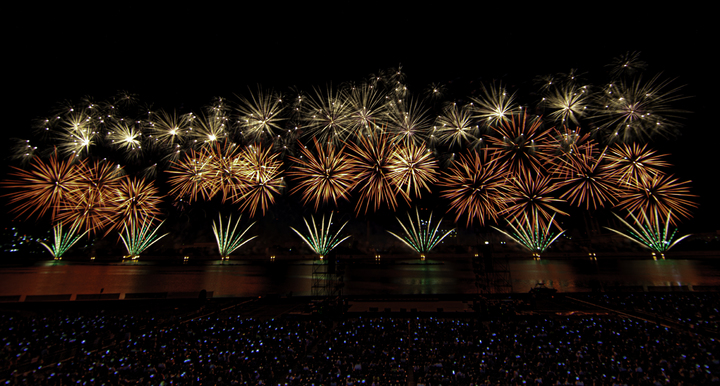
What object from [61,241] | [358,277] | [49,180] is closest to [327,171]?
[358,277]

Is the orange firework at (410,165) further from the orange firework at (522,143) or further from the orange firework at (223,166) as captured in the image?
the orange firework at (223,166)

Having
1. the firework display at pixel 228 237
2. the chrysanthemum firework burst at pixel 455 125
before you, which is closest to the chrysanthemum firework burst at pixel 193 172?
the firework display at pixel 228 237

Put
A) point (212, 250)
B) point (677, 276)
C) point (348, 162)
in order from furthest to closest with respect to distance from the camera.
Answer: point (212, 250)
point (677, 276)
point (348, 162)

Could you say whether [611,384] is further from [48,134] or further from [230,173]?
[48,134]

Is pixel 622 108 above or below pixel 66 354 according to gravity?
above

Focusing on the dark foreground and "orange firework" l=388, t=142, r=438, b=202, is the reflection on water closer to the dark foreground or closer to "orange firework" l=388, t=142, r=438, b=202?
the dark foreground

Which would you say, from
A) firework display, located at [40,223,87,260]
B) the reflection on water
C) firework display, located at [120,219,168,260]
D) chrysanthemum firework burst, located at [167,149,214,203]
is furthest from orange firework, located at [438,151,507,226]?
firework display, located at [40,223,87,260]

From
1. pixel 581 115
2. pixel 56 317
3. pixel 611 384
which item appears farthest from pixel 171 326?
pixel 581 115
